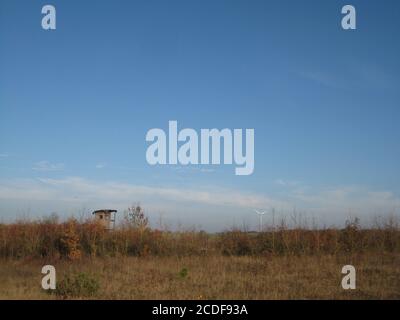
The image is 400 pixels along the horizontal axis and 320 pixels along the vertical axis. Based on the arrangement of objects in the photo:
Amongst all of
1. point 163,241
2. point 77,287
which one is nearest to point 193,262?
point 163,241

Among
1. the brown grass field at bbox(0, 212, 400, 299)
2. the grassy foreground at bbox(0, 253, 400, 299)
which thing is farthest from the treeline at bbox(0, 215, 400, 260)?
the grassy foreground at bbox(0, 253, 400, 299)

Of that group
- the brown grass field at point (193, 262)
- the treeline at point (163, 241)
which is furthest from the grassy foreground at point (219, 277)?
the treeline at point (163, 241)

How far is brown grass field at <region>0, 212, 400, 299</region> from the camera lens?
10.4m

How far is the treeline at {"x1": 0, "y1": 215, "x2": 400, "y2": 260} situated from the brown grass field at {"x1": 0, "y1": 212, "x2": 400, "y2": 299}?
40mm

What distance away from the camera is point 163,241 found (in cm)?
1912

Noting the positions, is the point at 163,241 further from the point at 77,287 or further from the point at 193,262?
the point at 77,287

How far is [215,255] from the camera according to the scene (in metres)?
17.7

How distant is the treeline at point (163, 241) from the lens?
58.7 ft

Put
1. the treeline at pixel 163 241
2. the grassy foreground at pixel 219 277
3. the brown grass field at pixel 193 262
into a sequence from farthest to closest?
the treeline at pixel 163 241 < the brown grass field at pixel 193 262 < the grassy foreground at pixel 219 277

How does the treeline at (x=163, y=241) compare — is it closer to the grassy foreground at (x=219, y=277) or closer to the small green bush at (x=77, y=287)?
the grassy foreground at (x=219, y=277)

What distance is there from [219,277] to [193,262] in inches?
140

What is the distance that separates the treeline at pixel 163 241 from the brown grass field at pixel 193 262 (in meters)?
0.04

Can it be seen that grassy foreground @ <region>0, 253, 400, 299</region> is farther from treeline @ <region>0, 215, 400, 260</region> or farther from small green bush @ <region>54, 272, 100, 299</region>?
treeline @ <region>0, 215, 400, 260</region>
